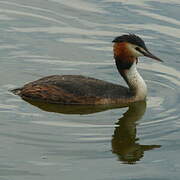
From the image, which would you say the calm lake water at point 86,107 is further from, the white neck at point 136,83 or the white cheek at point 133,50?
the white cheek at point 133,50

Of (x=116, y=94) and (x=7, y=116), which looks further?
(x=116, y=94)

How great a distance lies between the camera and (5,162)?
476 inches

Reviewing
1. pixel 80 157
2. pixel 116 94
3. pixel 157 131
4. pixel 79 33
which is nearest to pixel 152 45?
pixel 79 33

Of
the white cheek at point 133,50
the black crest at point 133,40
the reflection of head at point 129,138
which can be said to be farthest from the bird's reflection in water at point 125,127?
the black crest at point 133,40

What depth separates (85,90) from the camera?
49.9 ft

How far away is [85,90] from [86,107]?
0.30 metres

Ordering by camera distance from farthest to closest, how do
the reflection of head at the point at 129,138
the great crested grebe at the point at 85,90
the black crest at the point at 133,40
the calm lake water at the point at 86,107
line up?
the black crest at the point at 133,40, the great crested grebe at the point at 85,90, the reflection of head at the point at 129,138, the calm lake water at the point at 86,107

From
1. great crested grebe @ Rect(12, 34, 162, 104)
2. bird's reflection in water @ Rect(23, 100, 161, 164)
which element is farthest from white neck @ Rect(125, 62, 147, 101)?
bird's reflection in water @ Rect(23, 100, 161, 164)

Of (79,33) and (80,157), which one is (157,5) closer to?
(79,33)

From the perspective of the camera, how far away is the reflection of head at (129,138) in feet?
42.2

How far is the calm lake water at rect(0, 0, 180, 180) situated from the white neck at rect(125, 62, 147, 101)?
8.4 inches

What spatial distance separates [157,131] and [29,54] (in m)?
4.24

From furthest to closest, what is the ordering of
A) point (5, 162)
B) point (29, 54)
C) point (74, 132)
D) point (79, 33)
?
point (79, 33) → point (29, 54) → point (74, 132) → point (5, 162)

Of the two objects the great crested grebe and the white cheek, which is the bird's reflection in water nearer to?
the great crested grebe
